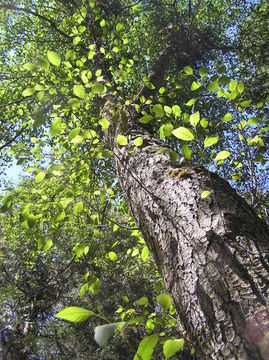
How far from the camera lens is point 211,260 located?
3.79 ft

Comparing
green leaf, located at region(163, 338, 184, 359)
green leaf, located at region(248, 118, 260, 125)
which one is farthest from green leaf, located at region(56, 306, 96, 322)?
green leaf, located at region(248, 118, 260, 125)

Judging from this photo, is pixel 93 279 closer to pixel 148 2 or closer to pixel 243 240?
pixel 243 240

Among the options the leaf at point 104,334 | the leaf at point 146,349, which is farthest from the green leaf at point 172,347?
the leaf at point 104,334

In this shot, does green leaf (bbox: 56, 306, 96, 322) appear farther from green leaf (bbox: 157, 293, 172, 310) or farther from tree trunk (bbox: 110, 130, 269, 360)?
tree trunk (bbox: 110, 130, 269, 360)

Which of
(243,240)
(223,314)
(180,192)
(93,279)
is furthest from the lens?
(93,279)

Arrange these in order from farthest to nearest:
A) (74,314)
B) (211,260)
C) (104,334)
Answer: (211,260)
(74,314)
(104,334)

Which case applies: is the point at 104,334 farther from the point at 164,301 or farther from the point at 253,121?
the point at 253,121

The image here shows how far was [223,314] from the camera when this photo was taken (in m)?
1.02

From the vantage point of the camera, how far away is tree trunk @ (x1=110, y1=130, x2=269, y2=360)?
957mm

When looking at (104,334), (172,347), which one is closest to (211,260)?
(172,347)

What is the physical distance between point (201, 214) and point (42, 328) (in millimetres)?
14058

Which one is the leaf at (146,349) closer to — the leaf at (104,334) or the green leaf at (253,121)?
the leaf at (104,334)

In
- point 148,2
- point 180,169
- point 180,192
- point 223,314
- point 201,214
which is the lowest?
point 223,314

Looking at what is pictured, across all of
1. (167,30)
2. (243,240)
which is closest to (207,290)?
(243,240)
